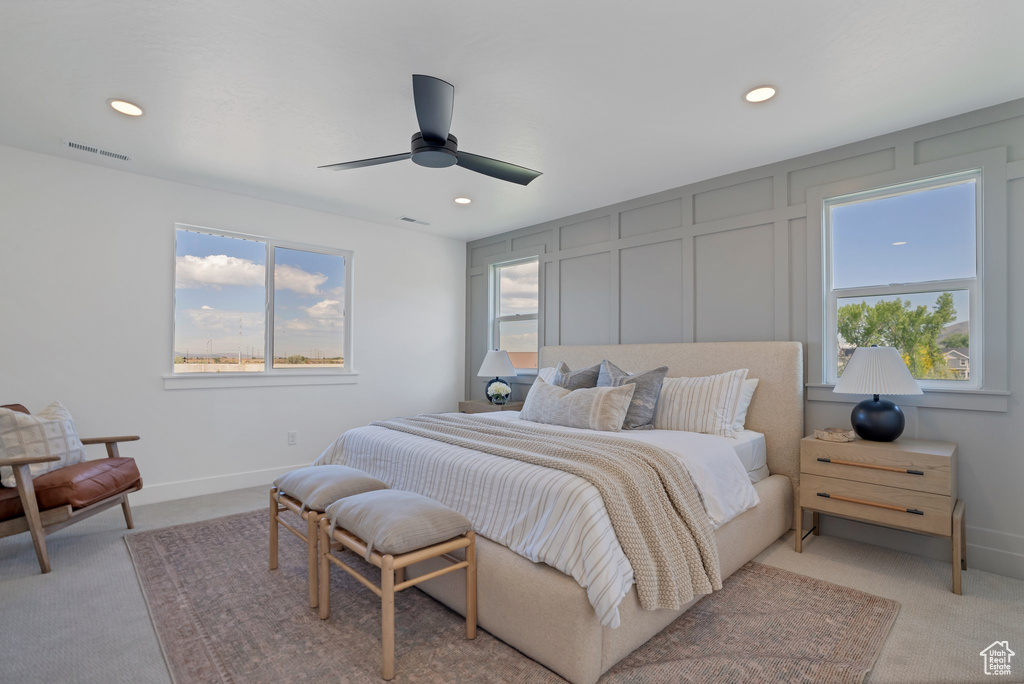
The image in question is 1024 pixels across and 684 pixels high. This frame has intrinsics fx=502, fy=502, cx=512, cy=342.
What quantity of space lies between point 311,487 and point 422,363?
3.33 metres

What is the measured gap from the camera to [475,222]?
209 inches

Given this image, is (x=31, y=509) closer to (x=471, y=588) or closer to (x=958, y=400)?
(x=471, y=588)

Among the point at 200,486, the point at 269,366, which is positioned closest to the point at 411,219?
the point at 269,366

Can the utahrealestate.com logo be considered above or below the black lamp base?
below

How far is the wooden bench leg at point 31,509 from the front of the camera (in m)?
2.64

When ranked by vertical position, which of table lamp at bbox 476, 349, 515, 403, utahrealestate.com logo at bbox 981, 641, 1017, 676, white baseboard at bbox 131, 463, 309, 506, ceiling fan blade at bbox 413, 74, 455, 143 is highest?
ceiling fan blade at bbox 413, 74, 455, 143

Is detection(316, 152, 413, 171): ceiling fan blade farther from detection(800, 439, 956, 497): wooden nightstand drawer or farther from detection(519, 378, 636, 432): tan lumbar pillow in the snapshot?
detection(800, 439, 956, 497): wooden nightstand drawer

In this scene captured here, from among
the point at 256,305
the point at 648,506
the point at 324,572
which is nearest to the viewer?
the point at 648,506

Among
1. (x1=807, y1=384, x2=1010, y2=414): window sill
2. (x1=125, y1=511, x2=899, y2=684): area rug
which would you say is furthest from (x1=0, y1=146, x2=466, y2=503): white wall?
(x1=807, y1=384, x2=1010, y2=414): window sill

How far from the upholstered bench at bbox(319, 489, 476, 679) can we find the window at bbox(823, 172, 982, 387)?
2.78 meters

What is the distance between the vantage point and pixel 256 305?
4.69m

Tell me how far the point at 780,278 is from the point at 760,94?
4.52 feet

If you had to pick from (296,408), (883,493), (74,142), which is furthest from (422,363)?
(883,493)

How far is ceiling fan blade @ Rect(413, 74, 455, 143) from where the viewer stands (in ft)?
7.30
